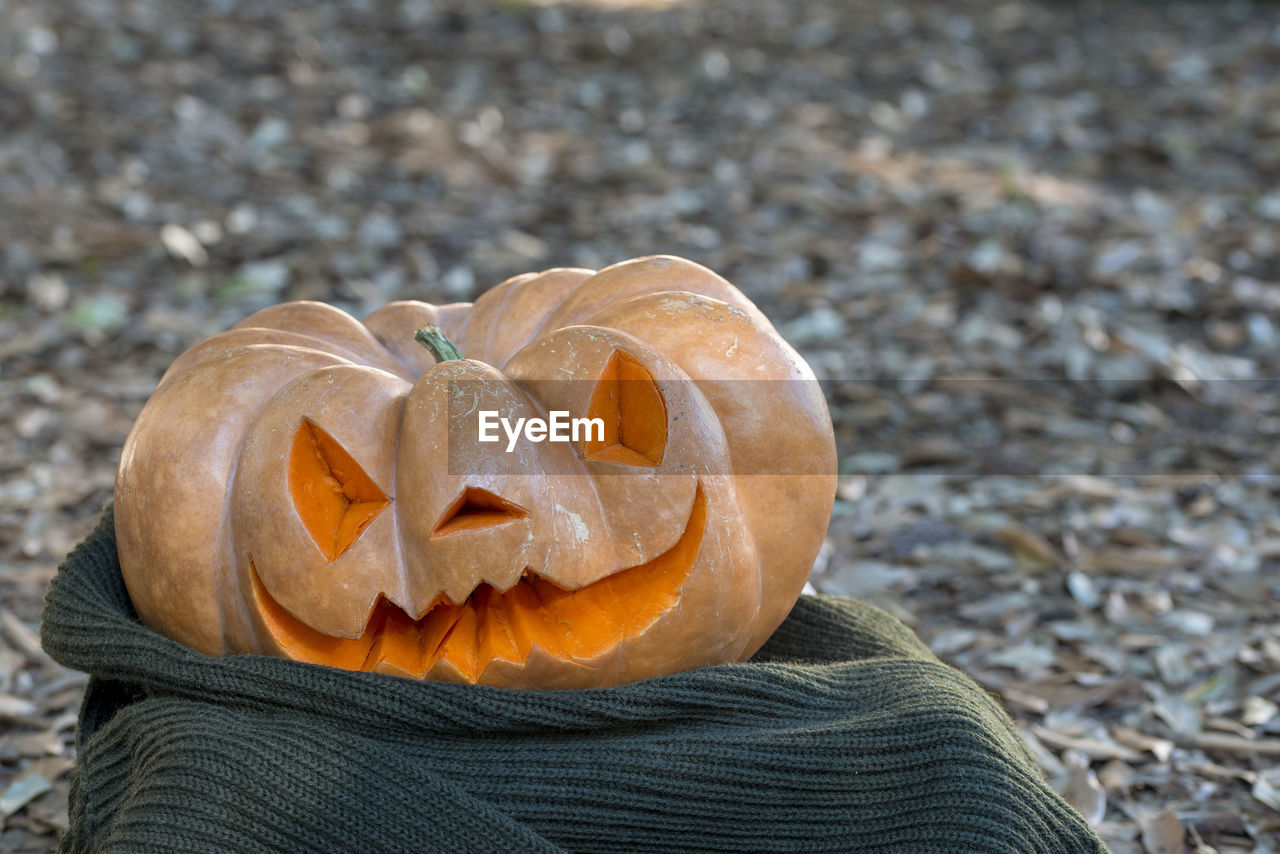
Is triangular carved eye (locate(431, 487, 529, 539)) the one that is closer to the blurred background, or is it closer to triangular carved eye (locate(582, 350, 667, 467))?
triangular carved eye (locate(582, 350, 667, 467))

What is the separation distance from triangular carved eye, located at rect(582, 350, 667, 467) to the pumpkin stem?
0.93ft

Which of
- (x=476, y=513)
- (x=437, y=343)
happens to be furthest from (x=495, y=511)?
(x=437, y=343)

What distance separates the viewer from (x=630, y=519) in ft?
6.23

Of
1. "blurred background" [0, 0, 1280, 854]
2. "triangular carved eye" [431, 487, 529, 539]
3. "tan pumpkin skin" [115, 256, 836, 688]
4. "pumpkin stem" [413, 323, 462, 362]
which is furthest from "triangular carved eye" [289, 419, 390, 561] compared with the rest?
"blurred background" [0, 0, 1280, 854]

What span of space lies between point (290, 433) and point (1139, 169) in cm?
548

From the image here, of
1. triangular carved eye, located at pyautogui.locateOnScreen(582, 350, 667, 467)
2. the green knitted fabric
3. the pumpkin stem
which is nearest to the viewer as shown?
the green knitted fabric

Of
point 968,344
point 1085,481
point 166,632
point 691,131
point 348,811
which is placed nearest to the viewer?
point 348,811

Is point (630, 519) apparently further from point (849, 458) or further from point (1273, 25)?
point (1273, 25)

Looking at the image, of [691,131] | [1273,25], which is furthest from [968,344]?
[1273,25]

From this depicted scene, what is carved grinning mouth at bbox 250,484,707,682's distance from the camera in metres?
1.92

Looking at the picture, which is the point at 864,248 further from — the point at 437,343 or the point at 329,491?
the point at 329,491

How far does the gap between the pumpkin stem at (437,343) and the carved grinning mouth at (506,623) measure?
15.3 inches

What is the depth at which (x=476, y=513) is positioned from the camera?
1.90 metres

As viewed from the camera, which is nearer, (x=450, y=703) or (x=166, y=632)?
(x=450, y=703)
